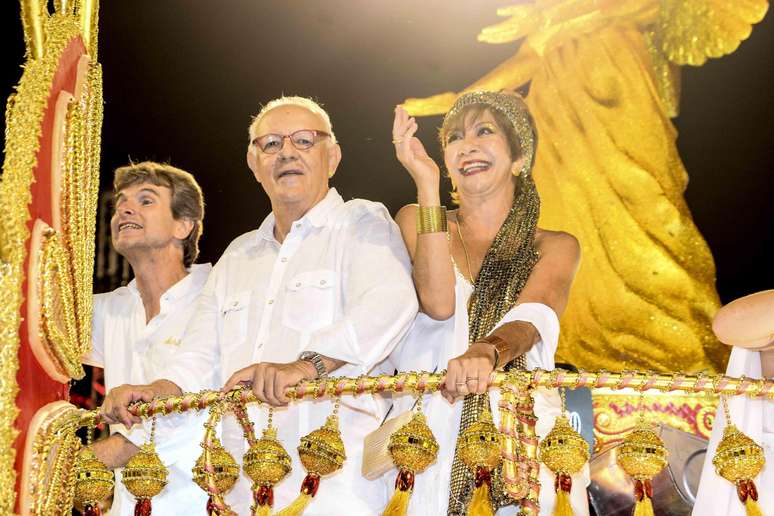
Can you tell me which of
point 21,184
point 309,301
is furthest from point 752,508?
point 21,184

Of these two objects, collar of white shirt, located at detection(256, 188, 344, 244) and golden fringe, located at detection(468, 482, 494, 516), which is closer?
golden fringe, located at detection(468, 482, 494, 516)

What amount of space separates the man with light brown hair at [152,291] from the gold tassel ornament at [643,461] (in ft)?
5.03

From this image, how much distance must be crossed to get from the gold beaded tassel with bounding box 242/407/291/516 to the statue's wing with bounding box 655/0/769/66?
4.77 metres

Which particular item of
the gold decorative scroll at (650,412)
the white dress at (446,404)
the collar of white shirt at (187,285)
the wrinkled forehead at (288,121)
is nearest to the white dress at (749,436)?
the white dress at (446,404)

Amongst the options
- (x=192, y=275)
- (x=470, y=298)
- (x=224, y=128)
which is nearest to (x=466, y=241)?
(x=470, y=298)

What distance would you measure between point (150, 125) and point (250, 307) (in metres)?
3.02

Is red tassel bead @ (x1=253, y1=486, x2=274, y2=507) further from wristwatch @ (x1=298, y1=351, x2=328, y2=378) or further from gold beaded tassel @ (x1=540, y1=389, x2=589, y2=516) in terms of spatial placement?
gold beaded tassel @ (x1=540, y1=389, x2=589, y2=516)

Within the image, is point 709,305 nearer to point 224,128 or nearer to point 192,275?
point 224,128

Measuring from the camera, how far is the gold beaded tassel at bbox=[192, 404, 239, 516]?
9.74ft

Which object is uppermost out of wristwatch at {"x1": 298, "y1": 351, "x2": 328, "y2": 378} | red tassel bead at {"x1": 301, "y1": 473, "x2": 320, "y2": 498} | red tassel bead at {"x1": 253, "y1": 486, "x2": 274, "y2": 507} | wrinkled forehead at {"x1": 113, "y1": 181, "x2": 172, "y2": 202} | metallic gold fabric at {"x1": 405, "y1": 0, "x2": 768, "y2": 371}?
metallic gold fabric at {"x1": 405, "y1": 0, "x2": 768, "y2": 371}

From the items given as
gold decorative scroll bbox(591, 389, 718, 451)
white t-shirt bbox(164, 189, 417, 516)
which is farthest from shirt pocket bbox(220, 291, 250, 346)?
gold decorative scroll bbox(591, 389, 718, 451)

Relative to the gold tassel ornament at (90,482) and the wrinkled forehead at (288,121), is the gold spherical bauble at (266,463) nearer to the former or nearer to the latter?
the gold tassel ornament at (90,482)

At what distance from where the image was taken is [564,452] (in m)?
2.69

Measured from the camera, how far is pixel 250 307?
3662 mm
